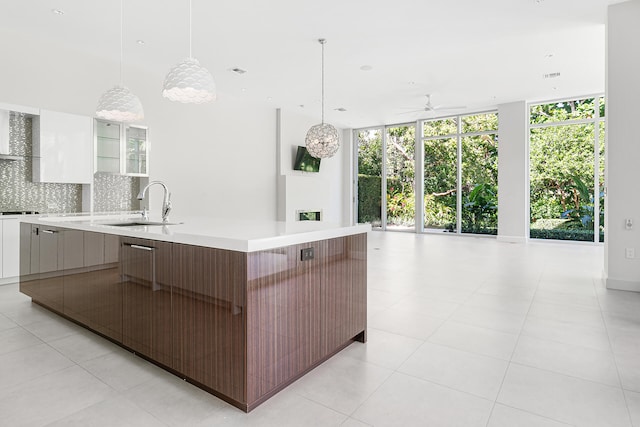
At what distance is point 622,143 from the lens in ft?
13.3

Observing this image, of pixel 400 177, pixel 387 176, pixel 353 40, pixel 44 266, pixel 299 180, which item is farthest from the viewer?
pixel 387 176

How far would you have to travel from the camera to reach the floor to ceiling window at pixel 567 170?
768 centimetres

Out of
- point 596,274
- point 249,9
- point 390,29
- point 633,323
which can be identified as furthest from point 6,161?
point 596,274

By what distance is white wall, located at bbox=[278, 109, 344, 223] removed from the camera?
338 inches

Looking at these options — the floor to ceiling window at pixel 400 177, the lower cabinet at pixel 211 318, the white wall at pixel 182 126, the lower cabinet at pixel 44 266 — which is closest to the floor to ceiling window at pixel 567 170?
the floor to ceiling window at pixel 400 177

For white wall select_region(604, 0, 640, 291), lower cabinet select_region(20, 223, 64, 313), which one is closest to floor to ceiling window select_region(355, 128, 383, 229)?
white wall select_region(604, 0, 640, 291)

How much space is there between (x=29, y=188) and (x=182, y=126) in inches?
101

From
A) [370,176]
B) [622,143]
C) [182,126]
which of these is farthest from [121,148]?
[370,176]

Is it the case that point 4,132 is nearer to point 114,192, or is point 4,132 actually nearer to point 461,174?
point 114,192

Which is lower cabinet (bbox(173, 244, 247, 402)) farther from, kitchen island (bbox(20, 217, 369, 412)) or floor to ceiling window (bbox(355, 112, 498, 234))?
floor to ceiling window (bbox(355, 112, 498, 234))

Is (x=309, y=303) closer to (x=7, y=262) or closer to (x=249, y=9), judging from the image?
(x=249, y=9)

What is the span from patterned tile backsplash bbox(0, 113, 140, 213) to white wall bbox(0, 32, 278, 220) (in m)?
0.44

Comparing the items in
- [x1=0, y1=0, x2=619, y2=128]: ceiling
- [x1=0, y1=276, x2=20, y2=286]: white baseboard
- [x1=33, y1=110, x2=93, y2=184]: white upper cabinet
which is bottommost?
[x1=0, y1=276, x2=20, y2=286]: white baseboard

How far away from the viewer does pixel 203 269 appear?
1.75m
